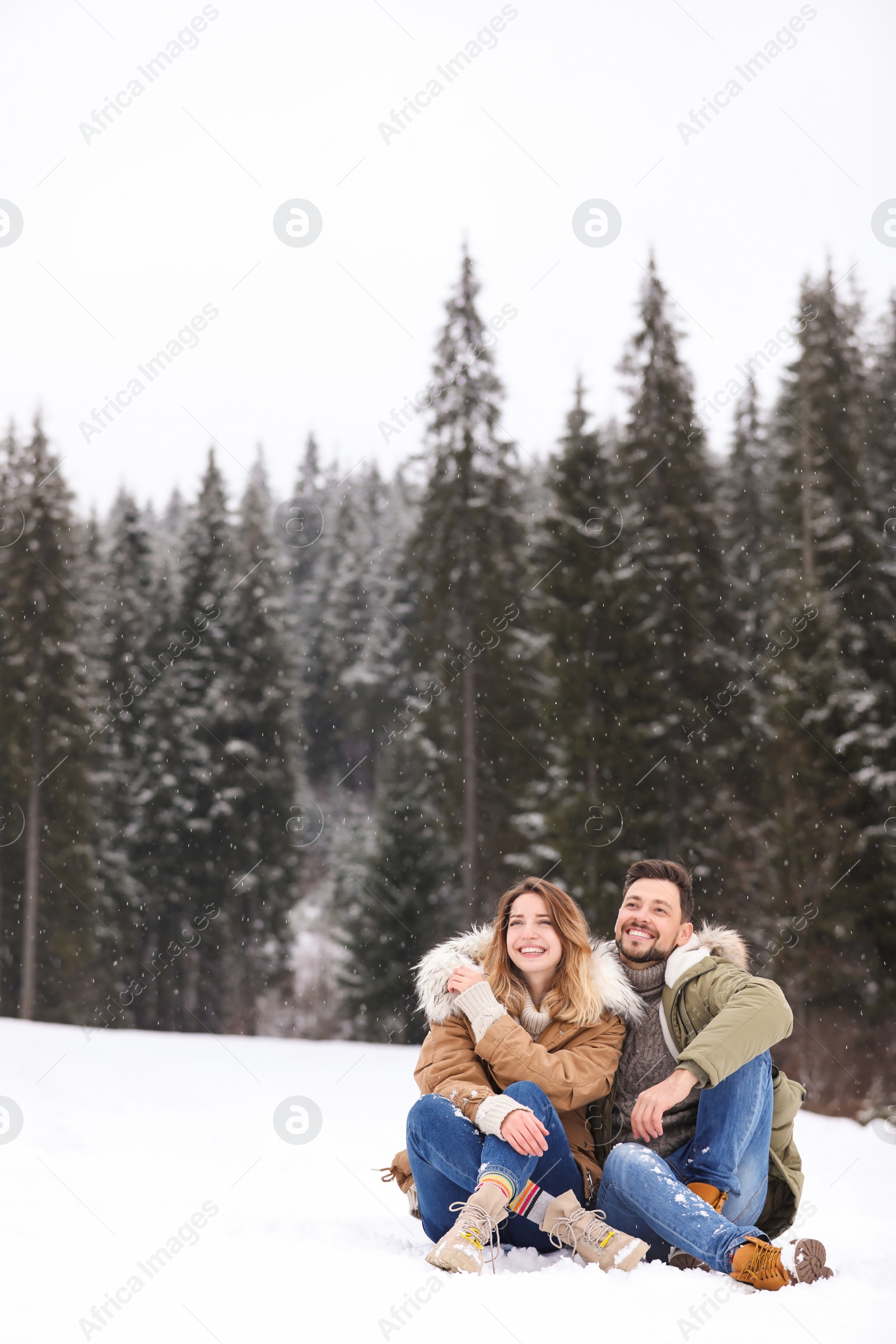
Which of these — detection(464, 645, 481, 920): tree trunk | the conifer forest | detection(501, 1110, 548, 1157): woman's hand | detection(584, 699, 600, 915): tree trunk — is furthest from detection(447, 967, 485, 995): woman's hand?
detection(464, 645, 481, 920): tree trunk

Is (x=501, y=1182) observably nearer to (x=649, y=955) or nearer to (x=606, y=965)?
(x=606, y=965)

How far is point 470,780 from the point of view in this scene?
63.3 ft

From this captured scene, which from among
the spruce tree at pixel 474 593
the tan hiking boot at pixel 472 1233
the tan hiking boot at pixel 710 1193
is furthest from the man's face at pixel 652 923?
the spruce tree at pixel 474 593

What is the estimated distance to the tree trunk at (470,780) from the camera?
18953 millimetres

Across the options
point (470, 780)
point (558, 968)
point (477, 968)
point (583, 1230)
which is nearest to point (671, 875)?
point (558, 968)

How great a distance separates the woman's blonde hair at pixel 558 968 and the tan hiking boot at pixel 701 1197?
592 millimetres

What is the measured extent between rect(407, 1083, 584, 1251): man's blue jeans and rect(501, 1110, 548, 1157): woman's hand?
0.08m

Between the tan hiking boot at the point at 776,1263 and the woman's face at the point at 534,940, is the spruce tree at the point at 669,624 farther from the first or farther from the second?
the tan hiking boot at the point at 776,1263

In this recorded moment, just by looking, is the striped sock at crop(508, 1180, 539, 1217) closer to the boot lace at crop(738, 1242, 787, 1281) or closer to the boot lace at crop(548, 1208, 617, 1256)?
the boot lace at crop(548, 1208, 617, 1256)

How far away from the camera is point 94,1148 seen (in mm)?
7730

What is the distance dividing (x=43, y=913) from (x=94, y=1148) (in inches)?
611

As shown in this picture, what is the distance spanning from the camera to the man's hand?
3.47m

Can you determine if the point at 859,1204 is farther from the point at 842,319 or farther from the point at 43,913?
the point at 43,913

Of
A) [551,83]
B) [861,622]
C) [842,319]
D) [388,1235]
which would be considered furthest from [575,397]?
[388,1235]
